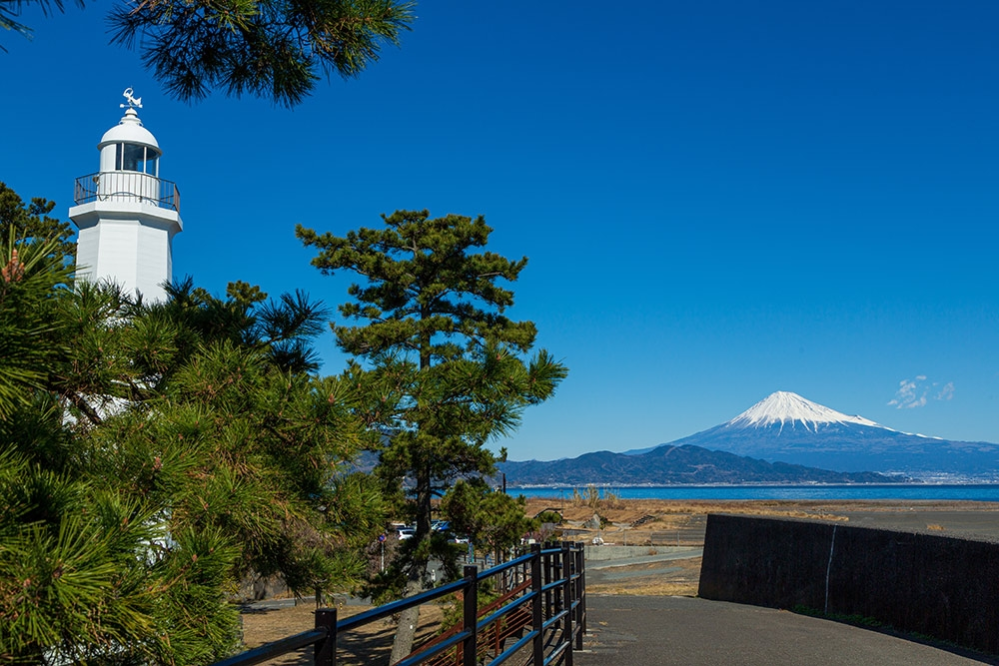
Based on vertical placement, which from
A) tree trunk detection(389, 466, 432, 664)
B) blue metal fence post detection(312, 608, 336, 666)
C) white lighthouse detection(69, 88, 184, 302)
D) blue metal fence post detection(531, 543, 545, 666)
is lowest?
tree trunk detection(389, 466, 432, 664)

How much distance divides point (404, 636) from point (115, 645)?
11.7 m

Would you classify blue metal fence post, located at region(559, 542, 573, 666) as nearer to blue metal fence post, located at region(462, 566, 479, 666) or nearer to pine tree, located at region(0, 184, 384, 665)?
pine tree, located at region(0, 184, 384, 665)

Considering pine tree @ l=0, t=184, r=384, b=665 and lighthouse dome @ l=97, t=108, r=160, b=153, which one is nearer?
pine tree @ l=0, t=184, r=384, b=665

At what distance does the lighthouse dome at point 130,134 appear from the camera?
19109 millimetres

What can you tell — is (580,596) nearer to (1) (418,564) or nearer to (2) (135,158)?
(1) (418,564)

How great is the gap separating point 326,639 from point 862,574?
341 inches

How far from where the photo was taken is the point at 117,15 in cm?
501

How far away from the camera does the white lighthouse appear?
18109 millimetres

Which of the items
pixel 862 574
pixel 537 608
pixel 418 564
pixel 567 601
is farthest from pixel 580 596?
pixel 418 564

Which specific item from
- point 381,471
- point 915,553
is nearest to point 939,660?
point 915,553

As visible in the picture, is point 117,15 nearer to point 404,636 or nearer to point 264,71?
point 264,71

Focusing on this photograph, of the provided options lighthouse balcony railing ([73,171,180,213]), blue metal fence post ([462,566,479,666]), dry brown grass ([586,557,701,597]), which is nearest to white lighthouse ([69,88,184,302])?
lighthouse balcony railing ([73,171,180,213])

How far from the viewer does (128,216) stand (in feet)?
60.1

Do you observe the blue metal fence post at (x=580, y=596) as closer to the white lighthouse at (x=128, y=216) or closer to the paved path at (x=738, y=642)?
the paved path at (x=738, y=642)
